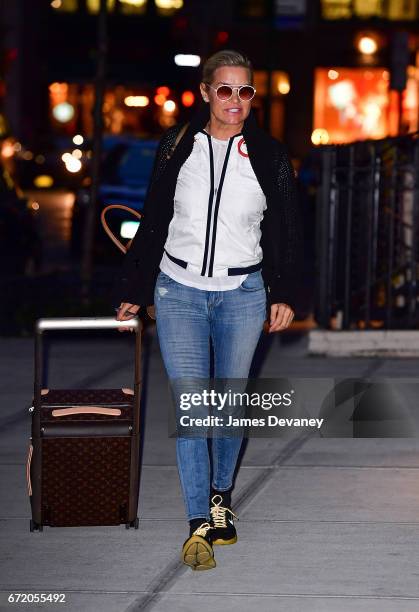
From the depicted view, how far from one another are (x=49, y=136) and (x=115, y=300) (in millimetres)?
42609

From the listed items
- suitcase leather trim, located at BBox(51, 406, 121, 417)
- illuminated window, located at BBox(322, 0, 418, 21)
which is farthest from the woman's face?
illuminated window, located at BBox(322, 0, 418, 21)

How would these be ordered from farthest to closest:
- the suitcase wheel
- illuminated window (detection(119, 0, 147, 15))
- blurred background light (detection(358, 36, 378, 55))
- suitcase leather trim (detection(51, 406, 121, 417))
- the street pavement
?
blurred background light (detection(358, 36, 378, 55))
illuminated window (detection(119, 0, 147, 15))
the suitcase wheel
suitcase leather trim (detection(51, 406, 121, 417))
the street pavement

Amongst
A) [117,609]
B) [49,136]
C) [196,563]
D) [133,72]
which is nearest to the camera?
[117,609]

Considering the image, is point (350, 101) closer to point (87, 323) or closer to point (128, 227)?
point (128, 227)

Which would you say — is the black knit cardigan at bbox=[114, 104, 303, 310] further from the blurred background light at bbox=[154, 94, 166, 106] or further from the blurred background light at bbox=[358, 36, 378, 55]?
the blurred background light at bbox=[358, 36, 378, 55]

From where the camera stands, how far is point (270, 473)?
7.85 metres

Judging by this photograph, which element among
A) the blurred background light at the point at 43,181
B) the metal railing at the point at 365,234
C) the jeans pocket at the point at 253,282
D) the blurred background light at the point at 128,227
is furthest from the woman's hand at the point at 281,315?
the blurred background light at the point at 43,181

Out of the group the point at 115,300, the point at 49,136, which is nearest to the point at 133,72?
the point at 49,136

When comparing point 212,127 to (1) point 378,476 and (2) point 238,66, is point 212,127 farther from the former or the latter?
(1) point 378,476

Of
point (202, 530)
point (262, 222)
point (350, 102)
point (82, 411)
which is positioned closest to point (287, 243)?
point (262, 222)

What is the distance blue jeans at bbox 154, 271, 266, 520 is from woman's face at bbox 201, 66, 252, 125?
2.06 feet

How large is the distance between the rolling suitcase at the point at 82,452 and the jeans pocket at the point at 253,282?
48 cm

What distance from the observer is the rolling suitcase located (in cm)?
636

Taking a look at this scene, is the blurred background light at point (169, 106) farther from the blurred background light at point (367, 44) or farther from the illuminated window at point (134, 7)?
the blurred background light at point (367, 44)
